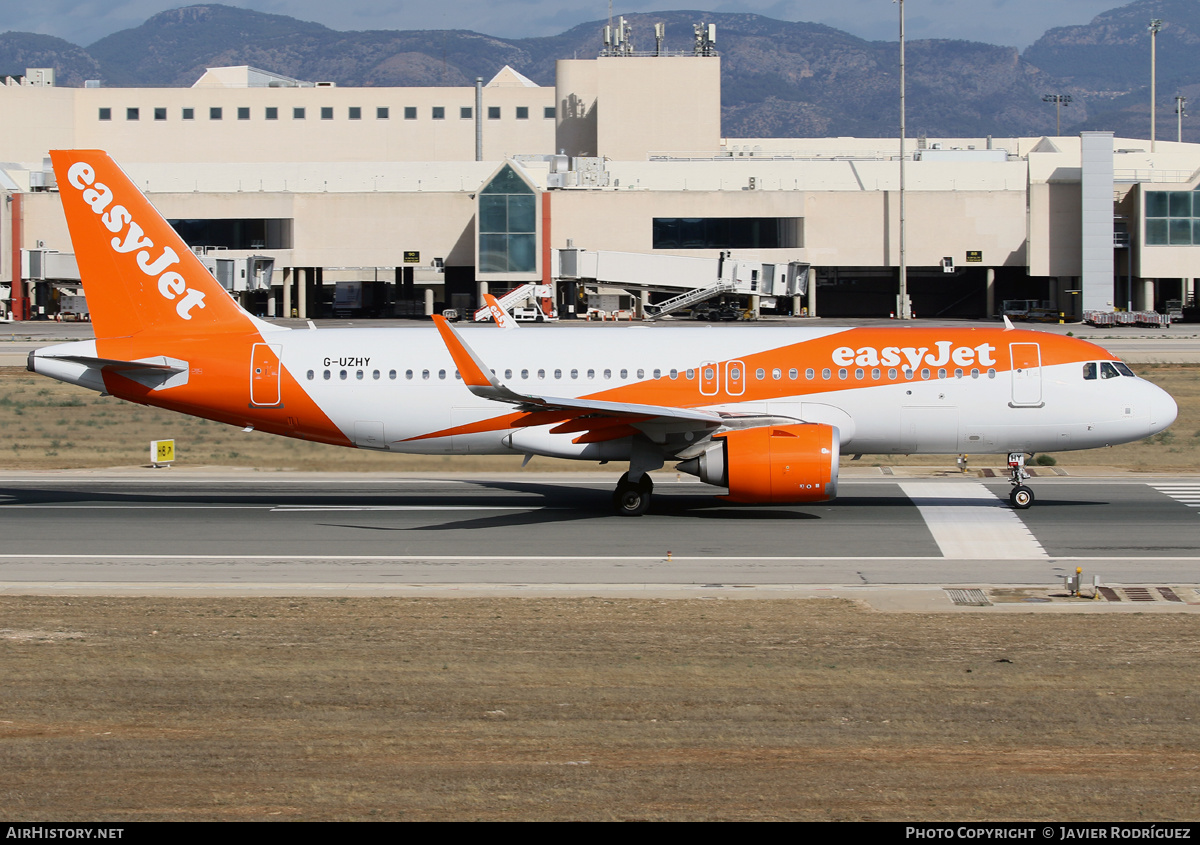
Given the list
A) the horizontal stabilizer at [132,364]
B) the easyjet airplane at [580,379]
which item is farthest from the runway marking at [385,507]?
the horizontal stabilizer at [132,364]

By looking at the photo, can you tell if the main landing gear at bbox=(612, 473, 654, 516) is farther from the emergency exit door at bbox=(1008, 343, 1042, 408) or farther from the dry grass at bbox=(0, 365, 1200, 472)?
the emergency exit door at bbox=(1008, 343, 1042, 408)

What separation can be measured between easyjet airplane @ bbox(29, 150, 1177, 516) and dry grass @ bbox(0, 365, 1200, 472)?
7662mm

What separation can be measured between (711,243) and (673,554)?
80774mm

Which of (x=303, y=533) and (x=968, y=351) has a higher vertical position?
(x=968, y=351)

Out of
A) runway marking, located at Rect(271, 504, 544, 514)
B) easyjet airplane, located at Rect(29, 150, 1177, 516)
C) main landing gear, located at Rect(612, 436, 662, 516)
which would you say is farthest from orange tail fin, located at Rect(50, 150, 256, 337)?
main landing gear, located at Rect(612, 436, 662, 516)

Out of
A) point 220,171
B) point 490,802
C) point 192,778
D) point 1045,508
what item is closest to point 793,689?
point 490,802

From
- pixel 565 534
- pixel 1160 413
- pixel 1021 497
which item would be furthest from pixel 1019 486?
pixel 565 534

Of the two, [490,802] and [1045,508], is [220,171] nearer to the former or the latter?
[1045,508]

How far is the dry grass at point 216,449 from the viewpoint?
37031mm

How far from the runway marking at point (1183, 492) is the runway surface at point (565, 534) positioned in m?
0.07

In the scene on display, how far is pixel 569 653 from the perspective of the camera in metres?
17.1

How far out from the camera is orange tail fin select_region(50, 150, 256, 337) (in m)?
29.2

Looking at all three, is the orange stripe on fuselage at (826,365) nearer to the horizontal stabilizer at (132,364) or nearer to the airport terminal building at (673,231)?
the horizontal stabilizer at (132,364)
